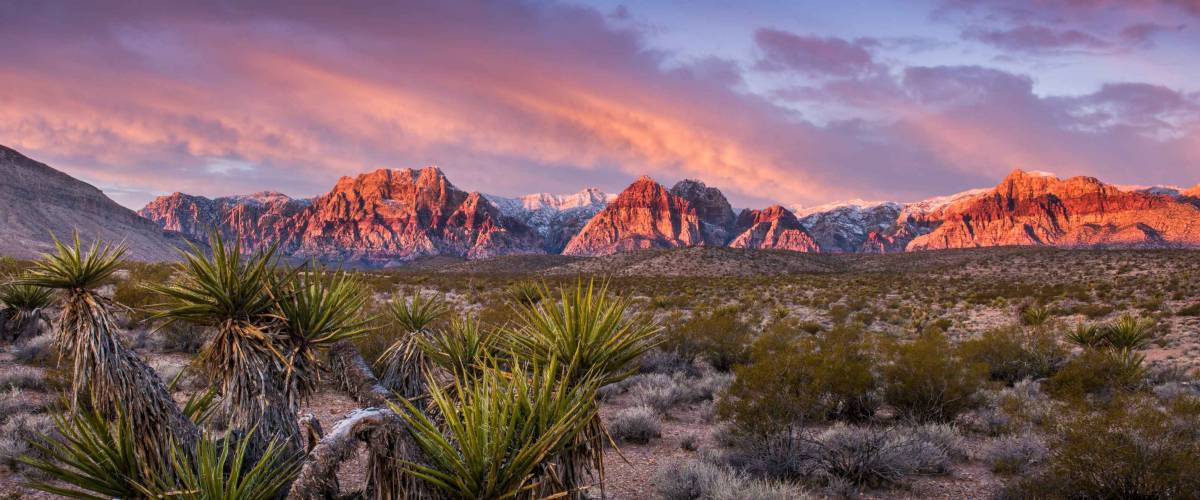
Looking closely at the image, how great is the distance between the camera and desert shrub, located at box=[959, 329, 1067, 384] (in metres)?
12.8

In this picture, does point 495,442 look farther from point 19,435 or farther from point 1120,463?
point 19,435

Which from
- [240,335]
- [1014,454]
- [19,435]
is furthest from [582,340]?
[19,435]

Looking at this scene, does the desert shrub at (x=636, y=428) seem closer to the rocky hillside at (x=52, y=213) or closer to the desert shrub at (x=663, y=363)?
the desert shrub at (x=663, y=363)

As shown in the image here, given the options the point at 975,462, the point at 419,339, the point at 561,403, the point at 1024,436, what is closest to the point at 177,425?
the point at 419,339

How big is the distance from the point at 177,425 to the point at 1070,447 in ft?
30.7

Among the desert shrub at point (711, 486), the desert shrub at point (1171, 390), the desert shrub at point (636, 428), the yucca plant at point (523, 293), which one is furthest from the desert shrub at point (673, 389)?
the desert shrub at point (1171, 390)

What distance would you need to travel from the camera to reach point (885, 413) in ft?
33.4

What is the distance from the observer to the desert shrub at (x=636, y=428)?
924cm

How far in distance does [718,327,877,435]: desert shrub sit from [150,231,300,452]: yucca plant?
19.4ft

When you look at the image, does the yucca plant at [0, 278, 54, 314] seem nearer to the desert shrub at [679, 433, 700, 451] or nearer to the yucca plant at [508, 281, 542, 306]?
the yucca plant at [508, 281, 542, 306]

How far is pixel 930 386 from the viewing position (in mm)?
9273

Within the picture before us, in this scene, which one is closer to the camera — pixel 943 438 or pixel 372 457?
pixel 372 457

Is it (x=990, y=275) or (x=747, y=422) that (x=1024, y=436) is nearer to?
(x=747, y=422)

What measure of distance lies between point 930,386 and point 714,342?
240 inches
